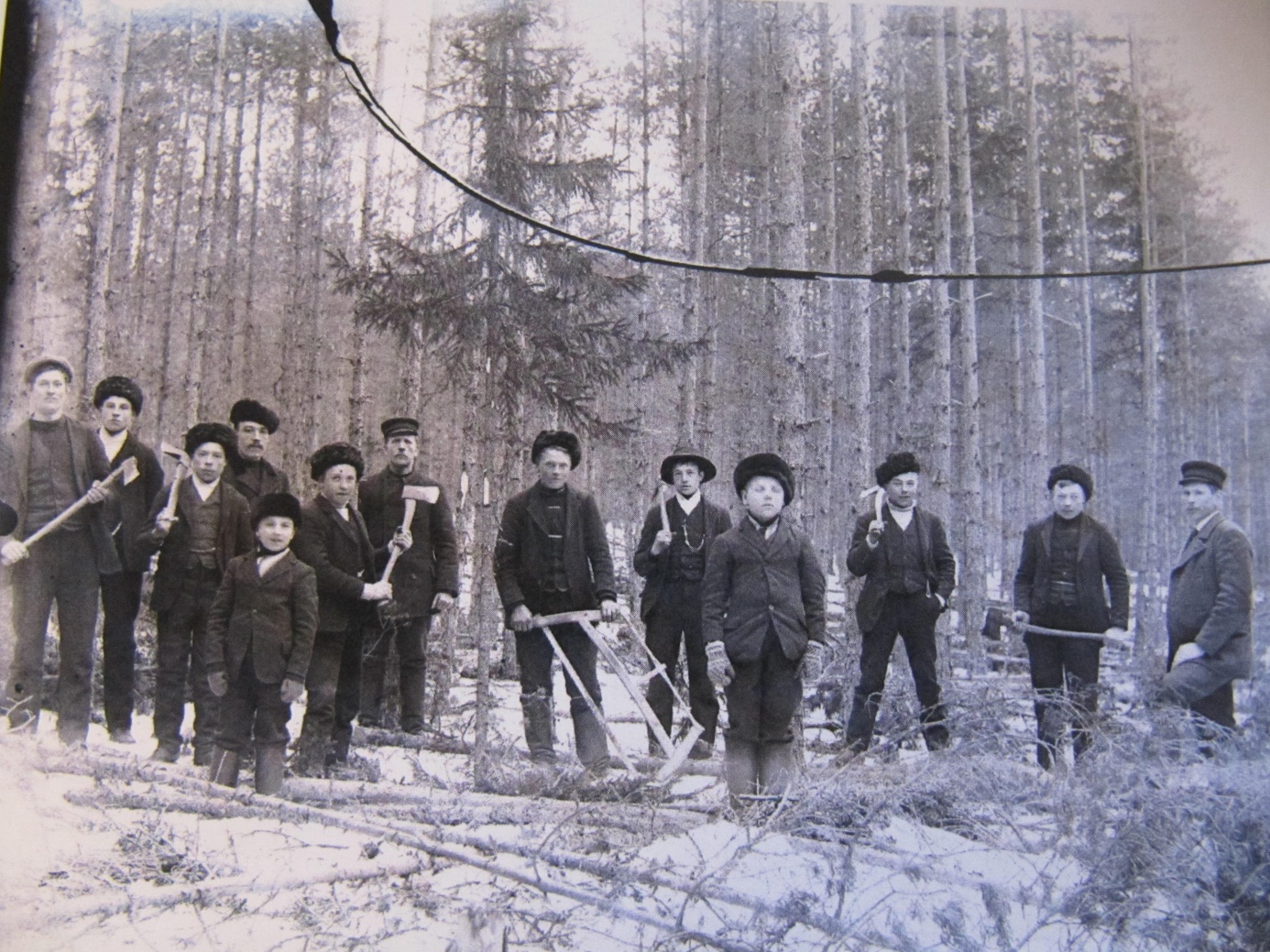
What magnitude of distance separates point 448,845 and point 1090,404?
2452 mm

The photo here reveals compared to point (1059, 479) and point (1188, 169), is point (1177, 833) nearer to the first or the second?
point (1059, 479)

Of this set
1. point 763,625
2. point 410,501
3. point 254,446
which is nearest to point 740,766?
point 763,625

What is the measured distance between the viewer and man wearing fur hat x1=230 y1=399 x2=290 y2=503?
2510mm

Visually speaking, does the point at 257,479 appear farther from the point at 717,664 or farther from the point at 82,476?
the point at 717,664

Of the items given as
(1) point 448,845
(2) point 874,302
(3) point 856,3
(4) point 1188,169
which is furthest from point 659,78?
(1) point 448,845

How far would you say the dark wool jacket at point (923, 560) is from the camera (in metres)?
2.79

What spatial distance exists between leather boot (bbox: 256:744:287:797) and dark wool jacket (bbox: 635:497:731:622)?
1352 mm

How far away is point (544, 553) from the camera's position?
2.97m

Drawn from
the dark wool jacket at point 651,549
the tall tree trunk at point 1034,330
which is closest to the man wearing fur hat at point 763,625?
the dark wool jacket at point 651,549

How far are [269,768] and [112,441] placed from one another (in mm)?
1111

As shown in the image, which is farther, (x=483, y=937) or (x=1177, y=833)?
(x=1177, y=833)

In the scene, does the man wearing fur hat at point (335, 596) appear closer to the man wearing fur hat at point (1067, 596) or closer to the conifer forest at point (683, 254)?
the conifer forest at point (683, 254)

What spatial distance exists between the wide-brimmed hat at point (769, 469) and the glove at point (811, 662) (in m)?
0.50

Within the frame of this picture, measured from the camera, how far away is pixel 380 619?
9.42ft
